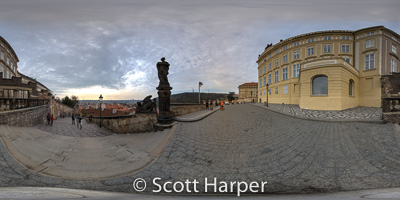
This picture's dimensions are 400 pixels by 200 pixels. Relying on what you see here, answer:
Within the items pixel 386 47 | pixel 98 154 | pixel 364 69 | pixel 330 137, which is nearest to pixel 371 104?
pixel 364 69

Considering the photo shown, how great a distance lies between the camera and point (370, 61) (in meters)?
Answer: 16.7

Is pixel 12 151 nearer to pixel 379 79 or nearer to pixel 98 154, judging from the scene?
pixel 98 154

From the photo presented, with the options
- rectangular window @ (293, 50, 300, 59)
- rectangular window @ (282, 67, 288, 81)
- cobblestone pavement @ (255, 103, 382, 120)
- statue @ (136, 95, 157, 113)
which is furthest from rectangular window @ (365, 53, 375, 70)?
statue @ (136, 95, 157, 113)

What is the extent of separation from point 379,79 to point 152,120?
77.8 feet

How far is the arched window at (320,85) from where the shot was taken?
11875 millimetres

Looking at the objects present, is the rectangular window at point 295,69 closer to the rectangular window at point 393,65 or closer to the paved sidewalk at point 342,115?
the rectangular window at point 393,65

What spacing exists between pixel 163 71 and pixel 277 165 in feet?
19.7

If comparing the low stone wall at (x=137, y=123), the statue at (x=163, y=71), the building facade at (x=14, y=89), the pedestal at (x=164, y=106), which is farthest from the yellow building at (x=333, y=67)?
the building facade at (x=14, y=89)

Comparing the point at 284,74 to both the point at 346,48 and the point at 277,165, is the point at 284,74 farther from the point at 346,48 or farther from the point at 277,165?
the point at 277,165

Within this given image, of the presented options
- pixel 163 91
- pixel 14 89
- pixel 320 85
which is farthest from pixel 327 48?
pixel 14 89

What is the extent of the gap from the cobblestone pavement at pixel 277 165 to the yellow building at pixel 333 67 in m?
8.93

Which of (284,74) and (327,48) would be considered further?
(284,74)

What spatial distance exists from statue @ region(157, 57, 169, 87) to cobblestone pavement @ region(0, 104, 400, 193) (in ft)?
11.9

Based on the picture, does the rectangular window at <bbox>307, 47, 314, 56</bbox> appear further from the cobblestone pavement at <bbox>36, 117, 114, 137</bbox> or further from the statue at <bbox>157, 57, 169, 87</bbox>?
the cobblestone pavement at <bbox>36, 117, 114, 137</bbox>
